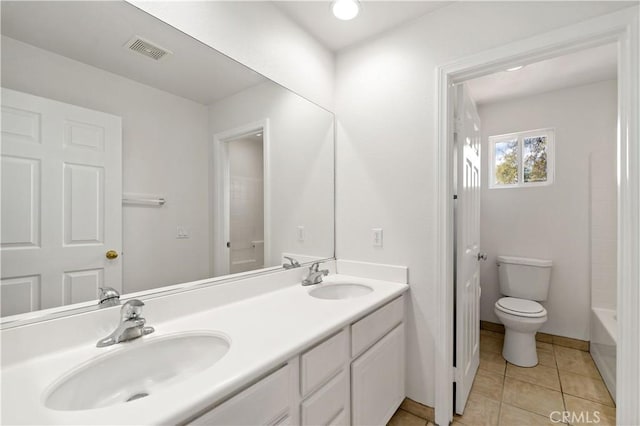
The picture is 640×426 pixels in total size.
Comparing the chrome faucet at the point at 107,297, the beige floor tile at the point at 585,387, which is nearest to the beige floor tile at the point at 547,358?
the beige floor tile at the point at 585,387

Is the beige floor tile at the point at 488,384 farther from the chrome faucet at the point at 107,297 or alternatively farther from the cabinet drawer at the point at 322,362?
the chrome faucet at the point at 107,297

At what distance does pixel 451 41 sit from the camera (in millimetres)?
1583

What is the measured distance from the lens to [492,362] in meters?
2.28

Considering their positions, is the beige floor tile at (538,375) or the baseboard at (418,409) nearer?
the baseboard at (418,409)

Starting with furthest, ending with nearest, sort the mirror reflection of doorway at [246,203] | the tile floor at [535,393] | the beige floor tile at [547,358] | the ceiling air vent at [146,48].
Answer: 1. the beige floor tile at [547,358]
2. the tile floor at [535,393]
3. the mirror reflection of doorway at [246,203]
4. the ceiling air vent at [146,48]

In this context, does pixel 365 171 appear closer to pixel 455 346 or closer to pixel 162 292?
pixel 455 346

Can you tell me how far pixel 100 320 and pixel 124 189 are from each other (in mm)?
457

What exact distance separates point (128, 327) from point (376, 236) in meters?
1.37

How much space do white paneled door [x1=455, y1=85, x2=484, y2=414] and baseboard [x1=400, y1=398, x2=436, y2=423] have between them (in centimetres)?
18

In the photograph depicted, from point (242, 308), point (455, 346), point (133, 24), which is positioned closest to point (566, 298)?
point (455, 346)

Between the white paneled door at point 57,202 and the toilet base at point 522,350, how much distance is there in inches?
106

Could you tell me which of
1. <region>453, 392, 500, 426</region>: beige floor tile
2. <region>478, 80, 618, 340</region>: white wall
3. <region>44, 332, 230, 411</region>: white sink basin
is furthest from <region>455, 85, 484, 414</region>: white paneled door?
<region>44, 332, 230, 411</region>: white sink basin

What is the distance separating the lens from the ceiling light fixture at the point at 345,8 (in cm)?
152

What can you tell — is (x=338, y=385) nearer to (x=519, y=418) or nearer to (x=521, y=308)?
(x=519, y=418)
